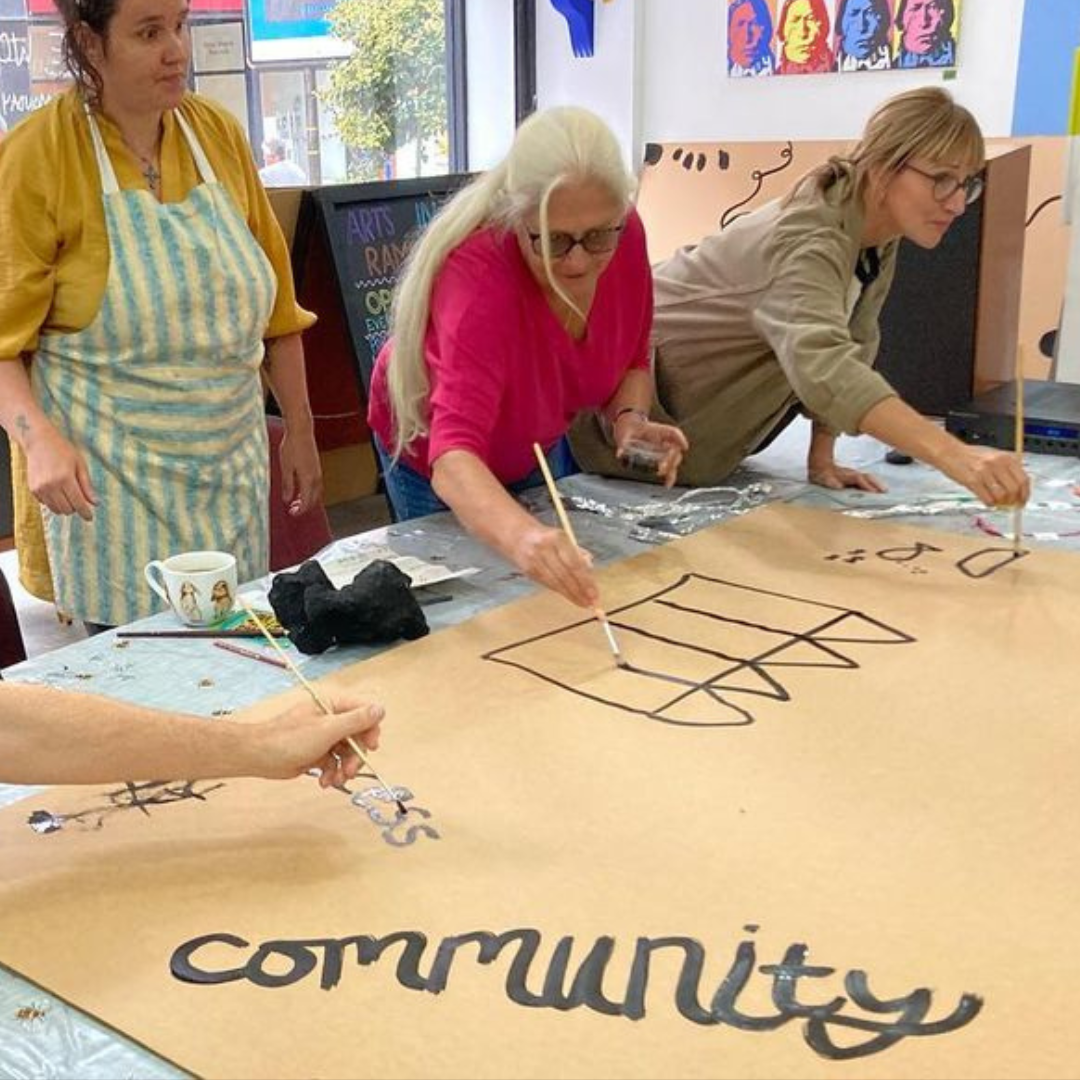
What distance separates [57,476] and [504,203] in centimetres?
61

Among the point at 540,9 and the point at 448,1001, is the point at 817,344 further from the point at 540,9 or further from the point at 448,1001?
the point at 540,9

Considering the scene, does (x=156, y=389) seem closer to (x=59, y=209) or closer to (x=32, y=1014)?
(x=59, y=209)

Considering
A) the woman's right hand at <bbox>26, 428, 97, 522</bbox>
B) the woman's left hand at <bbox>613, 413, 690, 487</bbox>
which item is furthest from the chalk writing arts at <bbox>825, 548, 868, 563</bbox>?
the woman's right hand at <bbox>26, 428, 97, 522</bbox>

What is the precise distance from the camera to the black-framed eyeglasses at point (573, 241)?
146 centimetres

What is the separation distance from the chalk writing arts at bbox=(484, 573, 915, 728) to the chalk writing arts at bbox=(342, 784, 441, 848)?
0.24 m

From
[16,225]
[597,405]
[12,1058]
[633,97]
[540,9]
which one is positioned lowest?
[12,1058]

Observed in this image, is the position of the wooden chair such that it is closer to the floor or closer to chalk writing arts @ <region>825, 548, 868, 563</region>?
chalk writing arts @ <region>825, 548, 868, 563</region>

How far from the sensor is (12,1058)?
2.34 feet

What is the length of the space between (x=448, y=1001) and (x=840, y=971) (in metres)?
0.23

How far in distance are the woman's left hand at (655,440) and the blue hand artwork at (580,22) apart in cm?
256

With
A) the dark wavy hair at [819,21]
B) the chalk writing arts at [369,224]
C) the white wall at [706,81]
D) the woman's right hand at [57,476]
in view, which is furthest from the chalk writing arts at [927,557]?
the dark wavy hair at [819,21]

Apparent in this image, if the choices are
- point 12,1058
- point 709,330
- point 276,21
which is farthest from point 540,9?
point 12,1058

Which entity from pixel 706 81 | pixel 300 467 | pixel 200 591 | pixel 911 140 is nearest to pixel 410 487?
pixel 300 467

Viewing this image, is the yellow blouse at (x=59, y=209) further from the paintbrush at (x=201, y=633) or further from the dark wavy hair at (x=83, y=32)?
the paintbrush at (x=201, y=633)
